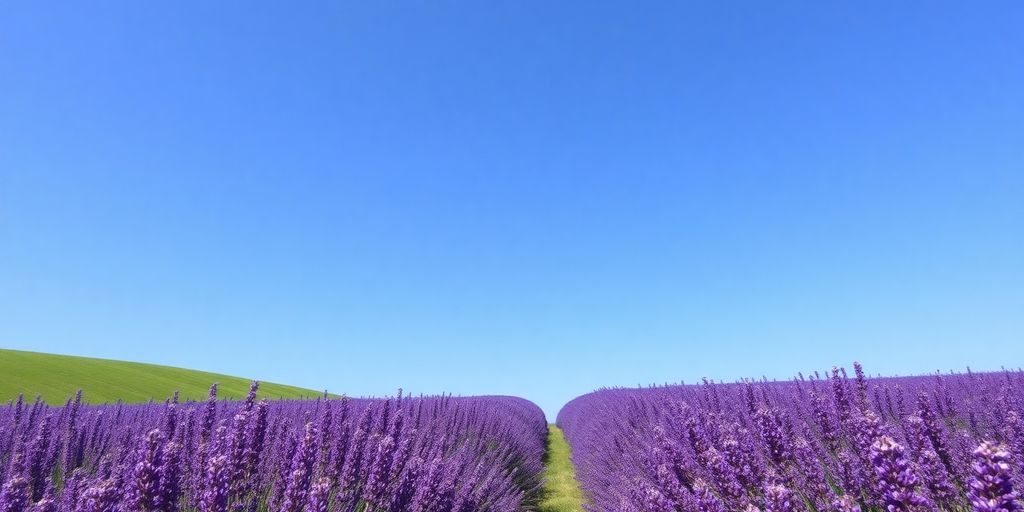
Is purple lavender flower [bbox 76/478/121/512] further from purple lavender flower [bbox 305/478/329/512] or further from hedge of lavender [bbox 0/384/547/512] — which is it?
purple lavender flower [bbox 305/478/329/512]

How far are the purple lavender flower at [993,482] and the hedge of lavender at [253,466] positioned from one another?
2.22 metres

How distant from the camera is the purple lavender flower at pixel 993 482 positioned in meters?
1.29

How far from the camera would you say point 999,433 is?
5168 millimetres

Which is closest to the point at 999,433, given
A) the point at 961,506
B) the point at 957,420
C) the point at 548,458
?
the point at 957,420

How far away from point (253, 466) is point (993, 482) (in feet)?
10.6

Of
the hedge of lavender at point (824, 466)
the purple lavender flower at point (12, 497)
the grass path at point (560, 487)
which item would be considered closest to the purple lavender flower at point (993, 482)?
the hedge of lavender at point (824, 466)

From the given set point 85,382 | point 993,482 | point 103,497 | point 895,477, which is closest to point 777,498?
point 895,477

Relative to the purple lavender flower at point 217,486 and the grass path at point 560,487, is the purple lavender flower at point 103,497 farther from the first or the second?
the grass path at point 560,487

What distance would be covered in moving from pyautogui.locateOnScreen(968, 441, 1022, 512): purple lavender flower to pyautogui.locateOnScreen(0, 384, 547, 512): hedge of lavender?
7.28ft

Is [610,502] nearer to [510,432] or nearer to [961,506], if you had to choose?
[961,506]

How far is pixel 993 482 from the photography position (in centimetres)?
133

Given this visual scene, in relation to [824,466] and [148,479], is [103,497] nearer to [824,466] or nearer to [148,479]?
[148,479]

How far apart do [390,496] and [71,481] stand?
177 centimetres

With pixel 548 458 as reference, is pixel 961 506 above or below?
above
